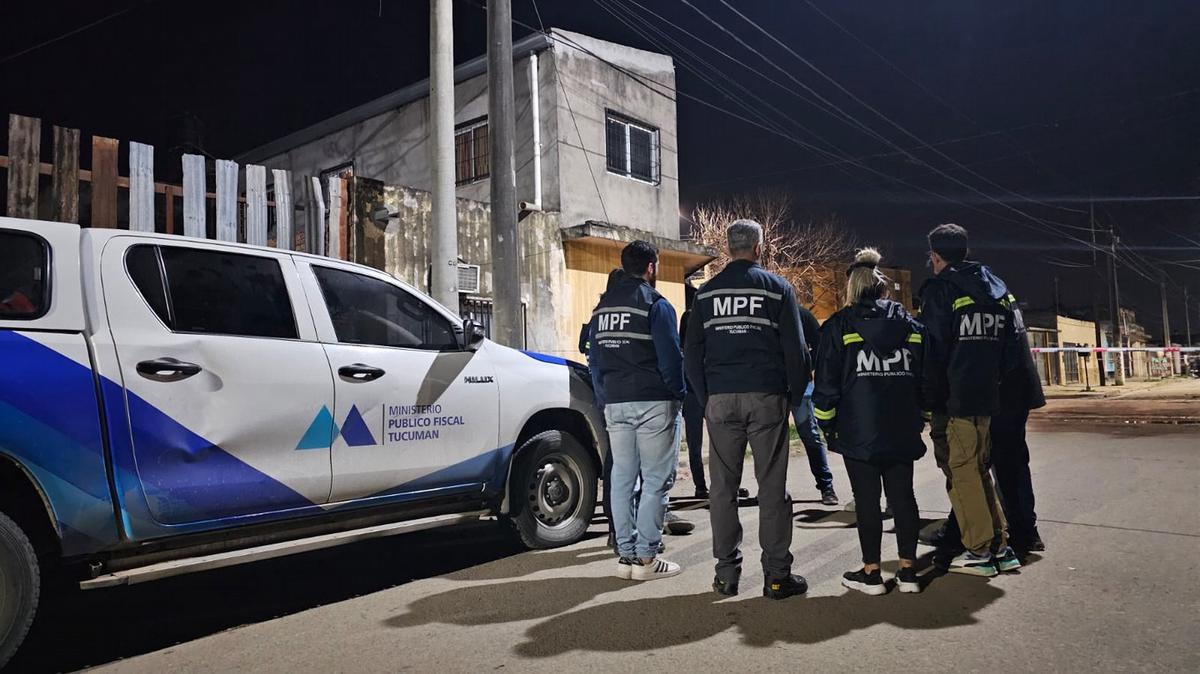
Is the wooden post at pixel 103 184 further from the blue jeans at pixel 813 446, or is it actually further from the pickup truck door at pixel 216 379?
the blue jeans at pixel 813 446

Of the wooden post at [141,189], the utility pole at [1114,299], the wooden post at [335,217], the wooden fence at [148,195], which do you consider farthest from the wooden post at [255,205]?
the utility pole at [1114,299]

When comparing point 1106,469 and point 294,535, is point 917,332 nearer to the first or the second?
point 294,535

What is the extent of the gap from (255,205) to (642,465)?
5835mm

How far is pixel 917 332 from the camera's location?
4395mm

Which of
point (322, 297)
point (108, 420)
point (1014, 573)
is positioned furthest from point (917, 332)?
point (108, 420)

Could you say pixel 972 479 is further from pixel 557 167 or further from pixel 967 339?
pixel 557 167

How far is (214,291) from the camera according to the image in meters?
4.12

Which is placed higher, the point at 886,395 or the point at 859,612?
the point at 886,395

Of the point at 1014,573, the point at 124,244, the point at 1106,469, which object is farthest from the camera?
the point at 1106,469

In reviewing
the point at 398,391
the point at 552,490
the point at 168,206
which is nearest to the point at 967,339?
the point at 552,490

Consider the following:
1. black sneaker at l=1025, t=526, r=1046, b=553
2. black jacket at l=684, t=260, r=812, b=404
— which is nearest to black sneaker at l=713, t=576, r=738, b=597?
black jacket at l=684, t=260, r=812, b=404

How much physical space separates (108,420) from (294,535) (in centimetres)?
109

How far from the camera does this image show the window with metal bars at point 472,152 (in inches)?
634

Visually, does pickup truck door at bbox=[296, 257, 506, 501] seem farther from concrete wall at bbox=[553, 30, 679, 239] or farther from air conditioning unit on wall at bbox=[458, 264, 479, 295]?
concrete wall at bbox=[553, 30, 679, 239]
